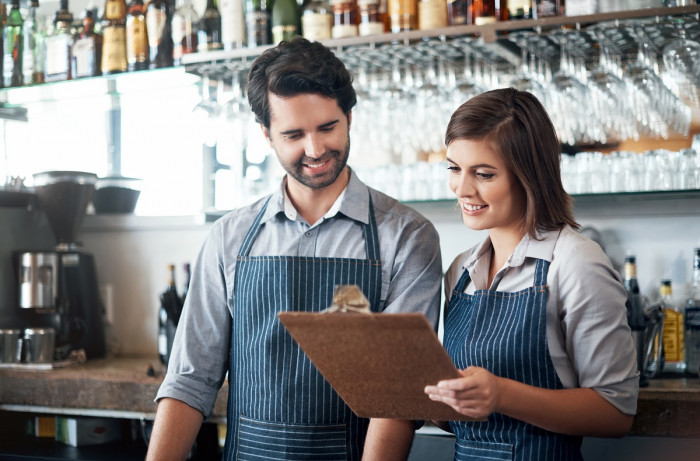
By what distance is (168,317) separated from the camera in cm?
296

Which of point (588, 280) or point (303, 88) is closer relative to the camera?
point (588, 280)

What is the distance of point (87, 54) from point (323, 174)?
165 centimetres

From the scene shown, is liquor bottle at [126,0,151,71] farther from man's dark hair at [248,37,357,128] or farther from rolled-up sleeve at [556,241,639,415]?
rolled-up sleeve at [556,241,639,415]

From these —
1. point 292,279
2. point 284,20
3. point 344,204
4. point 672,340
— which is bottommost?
point 672,340


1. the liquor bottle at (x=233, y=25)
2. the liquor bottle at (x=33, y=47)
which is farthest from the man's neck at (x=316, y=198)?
the liquor bottle at (x=33, y=47)

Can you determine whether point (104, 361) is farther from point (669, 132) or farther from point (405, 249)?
point (669, 132)

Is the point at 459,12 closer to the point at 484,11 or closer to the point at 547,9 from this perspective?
the point at 484,11

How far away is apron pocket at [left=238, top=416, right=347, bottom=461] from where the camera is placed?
176 centimetres

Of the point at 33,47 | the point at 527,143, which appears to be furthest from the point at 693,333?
the point at 33,47

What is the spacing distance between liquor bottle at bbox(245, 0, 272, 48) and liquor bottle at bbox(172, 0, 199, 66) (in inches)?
10.2

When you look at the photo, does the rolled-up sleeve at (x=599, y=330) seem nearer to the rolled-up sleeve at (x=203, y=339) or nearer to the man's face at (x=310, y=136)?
the man's face at (x=310, y=136)

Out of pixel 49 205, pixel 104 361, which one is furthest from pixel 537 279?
pixel 49 205

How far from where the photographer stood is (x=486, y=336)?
163 cm

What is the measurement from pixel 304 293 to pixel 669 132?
1297 mm
